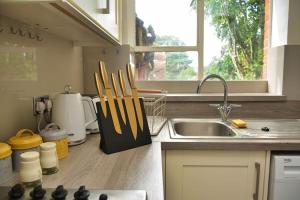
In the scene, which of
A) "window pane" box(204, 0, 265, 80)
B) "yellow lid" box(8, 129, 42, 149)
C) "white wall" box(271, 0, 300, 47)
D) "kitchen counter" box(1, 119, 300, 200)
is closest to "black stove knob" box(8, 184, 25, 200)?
A: "kitchen counter" box(1, 119, 300, 200)

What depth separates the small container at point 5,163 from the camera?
721 millimetres

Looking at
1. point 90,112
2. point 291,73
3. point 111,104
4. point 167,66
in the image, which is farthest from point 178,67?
point 111,104

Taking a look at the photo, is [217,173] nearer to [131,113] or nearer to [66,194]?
[131,113]

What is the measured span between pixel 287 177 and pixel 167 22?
149 cm

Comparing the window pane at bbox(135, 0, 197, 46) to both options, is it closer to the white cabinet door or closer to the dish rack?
the dish rack

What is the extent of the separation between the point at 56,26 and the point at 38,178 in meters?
0.69

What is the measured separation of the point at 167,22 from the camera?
82.1 inches

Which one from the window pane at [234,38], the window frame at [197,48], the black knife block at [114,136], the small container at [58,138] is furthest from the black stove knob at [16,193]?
the window pane at [234,38]

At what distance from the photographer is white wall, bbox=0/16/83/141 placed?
0.91 m

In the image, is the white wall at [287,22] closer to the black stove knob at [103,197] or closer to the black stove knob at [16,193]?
the black stove knob at [103,197]

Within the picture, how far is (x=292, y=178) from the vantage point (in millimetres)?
1208

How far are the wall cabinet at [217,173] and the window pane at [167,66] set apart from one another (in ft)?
3.28

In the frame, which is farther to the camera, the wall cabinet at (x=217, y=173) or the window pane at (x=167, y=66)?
the window pane at (x=167, y=66)

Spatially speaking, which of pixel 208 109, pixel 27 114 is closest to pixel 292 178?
pixel 208 109
